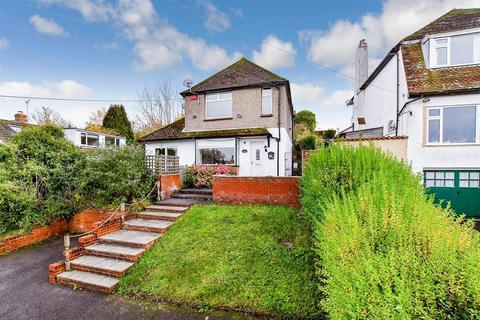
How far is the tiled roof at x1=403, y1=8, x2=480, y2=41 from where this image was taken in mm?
12230

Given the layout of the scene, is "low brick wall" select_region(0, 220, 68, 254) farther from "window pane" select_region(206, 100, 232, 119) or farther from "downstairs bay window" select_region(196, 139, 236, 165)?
"window pane" select_region(206, 100, 232, 119)

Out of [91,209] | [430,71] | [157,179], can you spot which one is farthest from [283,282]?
[430,71]

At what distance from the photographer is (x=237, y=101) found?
15070mm

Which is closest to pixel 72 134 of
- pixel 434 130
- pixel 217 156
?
pixel 217 156

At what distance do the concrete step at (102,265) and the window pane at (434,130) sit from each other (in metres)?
14.7

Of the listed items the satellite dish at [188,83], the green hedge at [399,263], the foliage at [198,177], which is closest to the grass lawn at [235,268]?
the green hedge at [399,263]

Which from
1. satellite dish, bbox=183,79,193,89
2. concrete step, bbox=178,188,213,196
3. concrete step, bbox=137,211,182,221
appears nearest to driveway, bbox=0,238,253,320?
concrete step, bbox=137,211,182,221

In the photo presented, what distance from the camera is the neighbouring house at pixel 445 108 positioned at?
11.2 m

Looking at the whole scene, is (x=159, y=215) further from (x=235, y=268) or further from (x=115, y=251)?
(x=235, y=268)

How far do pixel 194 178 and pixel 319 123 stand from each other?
96.5ft

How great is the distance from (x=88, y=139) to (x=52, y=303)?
21.4 meters

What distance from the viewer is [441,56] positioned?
12.5m

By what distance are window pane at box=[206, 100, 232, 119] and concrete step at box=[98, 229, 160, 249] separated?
1013 centimetres

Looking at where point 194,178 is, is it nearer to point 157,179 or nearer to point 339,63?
point 157,179
